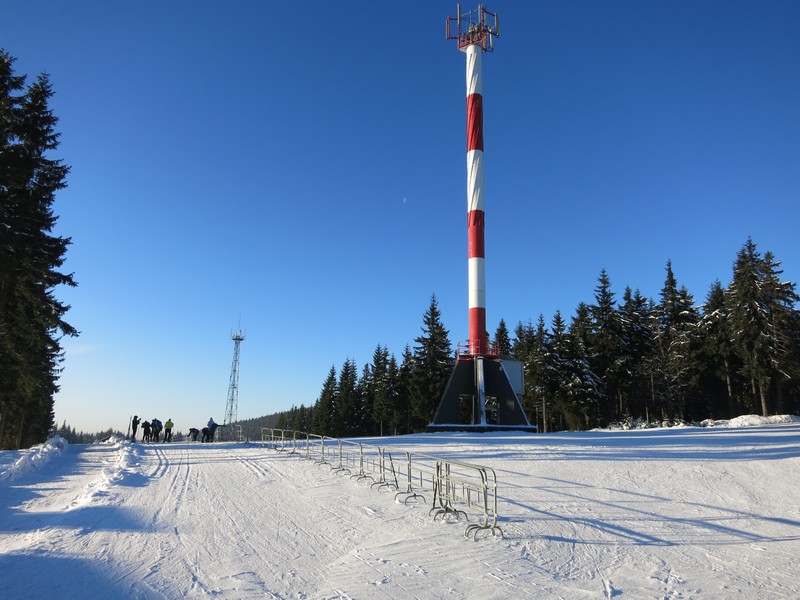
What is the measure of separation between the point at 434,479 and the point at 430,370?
137 ft

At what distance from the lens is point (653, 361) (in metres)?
43.8

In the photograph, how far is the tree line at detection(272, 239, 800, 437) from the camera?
40.6m

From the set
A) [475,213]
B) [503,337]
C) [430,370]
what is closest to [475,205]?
[475,213]

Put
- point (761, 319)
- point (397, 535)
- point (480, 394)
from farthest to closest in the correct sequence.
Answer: point (761, 319) < point (480, 394) < point (397, 535)

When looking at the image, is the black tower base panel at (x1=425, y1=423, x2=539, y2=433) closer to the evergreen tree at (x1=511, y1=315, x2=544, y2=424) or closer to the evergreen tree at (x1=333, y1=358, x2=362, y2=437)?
the evergreen tree at (x1=511, y1=315, x2=544, y2=424)

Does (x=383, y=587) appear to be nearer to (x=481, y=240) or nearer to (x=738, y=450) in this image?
(x=738, y=450)

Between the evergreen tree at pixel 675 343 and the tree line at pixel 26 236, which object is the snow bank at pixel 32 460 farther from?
the evergreen tree at pixel 675 343

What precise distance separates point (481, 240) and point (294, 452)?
18.1 metres

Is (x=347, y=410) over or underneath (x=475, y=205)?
underneath

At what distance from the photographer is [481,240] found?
1254 inches

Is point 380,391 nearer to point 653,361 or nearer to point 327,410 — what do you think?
point 327,410

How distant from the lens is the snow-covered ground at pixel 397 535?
5906 millimetres

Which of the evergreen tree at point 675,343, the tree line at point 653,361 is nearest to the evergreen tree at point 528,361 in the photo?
the tree line at point 653,361

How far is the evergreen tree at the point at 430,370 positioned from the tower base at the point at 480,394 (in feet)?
61.9
